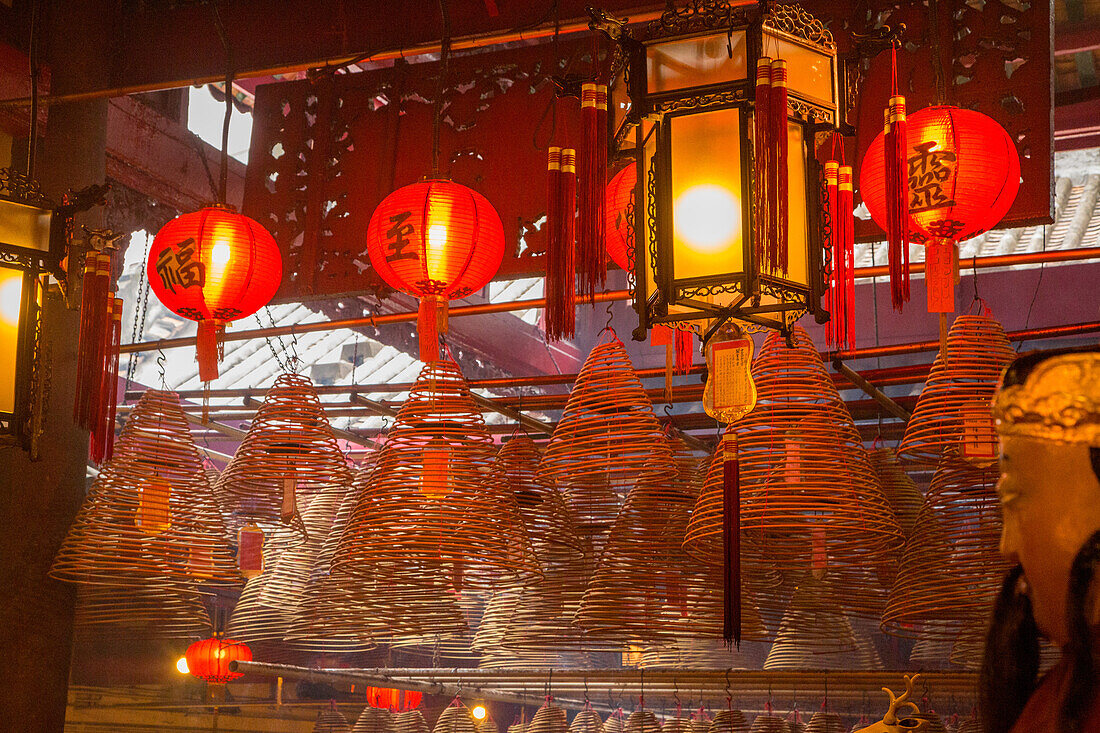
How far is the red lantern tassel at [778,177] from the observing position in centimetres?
224

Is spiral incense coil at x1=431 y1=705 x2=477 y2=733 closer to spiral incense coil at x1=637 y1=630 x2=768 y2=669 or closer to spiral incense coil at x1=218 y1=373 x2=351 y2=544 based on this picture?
spiral incense coil at x1=637 y1=630 x2=768 y2=669

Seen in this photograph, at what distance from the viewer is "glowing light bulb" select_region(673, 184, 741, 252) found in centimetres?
229

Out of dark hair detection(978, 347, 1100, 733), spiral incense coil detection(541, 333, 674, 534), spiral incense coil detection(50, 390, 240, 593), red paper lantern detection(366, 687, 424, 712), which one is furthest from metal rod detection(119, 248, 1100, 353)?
red paper lantern detection(366, 687, 424, 712)

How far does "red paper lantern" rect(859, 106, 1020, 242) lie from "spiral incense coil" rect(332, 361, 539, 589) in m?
1.45

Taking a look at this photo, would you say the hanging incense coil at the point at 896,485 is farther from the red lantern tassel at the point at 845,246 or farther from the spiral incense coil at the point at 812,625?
the red lantern tassel at the point at 845,246

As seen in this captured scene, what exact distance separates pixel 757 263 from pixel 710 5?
1.89ft

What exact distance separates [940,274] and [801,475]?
0.74 metres

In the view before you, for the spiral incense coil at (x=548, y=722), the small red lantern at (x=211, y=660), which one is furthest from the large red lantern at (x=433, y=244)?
the small red lantern at (x=211, y=660)

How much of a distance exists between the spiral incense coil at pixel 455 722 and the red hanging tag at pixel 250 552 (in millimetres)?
3485

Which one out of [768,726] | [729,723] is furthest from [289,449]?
[729,723]

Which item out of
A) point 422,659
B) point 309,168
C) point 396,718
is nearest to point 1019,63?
point 309,168

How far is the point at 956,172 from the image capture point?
3.29 meters

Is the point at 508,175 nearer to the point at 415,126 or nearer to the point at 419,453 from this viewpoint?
the point at 415,126

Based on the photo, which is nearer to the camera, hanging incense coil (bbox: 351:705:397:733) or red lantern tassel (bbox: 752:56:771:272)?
red lantern tassel (bbox: 752:56:771:272)
